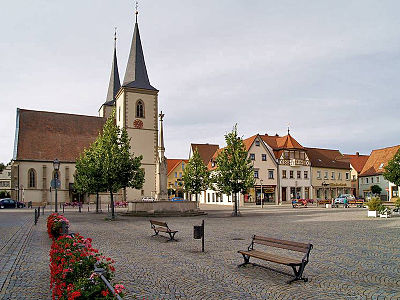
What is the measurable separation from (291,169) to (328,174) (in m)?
8.37

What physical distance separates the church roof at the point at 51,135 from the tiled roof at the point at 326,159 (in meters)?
36.0

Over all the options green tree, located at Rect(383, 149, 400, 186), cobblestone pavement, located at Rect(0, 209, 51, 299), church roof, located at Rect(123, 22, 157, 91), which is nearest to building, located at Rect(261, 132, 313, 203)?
green tree, located at Rect(383, 149, 400, 186)

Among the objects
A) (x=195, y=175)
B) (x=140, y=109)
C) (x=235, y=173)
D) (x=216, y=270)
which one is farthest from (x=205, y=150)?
(x=216, y=270)

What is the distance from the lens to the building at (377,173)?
204 feet

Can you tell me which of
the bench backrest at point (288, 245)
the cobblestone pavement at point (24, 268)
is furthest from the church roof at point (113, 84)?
the bench backrest at point (288, 245)

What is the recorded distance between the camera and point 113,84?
74188mm

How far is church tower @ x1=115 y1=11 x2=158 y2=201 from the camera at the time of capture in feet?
192

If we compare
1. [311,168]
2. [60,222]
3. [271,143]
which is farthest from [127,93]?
[60,222]

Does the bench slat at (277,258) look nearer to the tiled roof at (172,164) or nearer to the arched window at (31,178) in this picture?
the arched window at (31,178)

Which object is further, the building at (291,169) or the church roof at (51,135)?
the church roof at (51,135)

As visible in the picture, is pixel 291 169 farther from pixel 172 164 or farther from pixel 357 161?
pixel 172 164

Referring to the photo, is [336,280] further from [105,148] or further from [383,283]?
[105,148]

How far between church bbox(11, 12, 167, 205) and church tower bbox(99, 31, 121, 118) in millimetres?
8943

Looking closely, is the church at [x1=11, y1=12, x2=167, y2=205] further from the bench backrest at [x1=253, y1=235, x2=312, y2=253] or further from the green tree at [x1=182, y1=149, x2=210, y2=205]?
the bench backrest at [x1=253, y1=235, x2=312, y2=253]
